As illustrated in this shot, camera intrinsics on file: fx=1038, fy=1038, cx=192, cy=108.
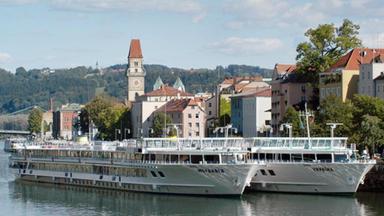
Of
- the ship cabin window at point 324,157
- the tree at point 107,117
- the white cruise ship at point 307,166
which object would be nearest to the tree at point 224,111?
the tree at point 107,117

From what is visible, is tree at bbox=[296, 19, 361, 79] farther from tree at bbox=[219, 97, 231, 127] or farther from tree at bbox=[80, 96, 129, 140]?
tree at bbox=[80, 96, 129, 140]

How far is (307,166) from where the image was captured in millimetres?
76938

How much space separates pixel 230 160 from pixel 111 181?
43.4 ft

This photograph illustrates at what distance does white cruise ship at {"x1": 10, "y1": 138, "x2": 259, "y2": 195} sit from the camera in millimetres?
75312

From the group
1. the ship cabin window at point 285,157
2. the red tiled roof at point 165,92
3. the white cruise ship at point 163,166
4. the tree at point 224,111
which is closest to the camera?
the white cruise ship at point 163,166

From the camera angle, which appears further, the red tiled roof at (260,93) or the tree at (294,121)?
the red tiled roof at (260,93)

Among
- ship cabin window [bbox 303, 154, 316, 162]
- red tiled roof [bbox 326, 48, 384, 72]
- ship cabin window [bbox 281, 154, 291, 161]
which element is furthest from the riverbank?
red tiled roof [bbox 326, 48, 384, 72]

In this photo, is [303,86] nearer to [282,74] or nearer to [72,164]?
[282,74]

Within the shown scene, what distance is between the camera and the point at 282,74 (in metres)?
A: 130

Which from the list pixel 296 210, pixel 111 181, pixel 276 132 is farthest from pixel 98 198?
pixel 276 132

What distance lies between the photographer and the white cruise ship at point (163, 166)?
247 ft

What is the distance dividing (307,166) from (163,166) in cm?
1072

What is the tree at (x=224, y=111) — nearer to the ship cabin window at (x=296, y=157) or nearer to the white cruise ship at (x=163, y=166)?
the white cruise ship at (x=163, y=166)

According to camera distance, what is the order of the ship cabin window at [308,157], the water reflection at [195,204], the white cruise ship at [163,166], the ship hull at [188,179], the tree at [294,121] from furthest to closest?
the tree at [294,121]
the ship cabin window at [308,157]
the white cruise ship at [163,166]
the ship hull at [188,179]
the water reflection at [195,204]
